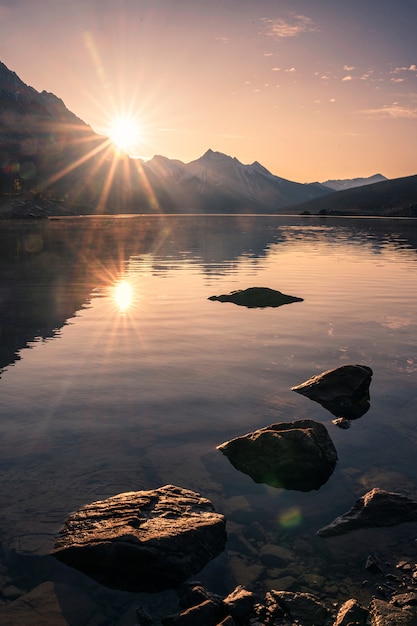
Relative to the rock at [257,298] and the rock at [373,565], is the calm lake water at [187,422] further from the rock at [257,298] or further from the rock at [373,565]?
the rock at [257,298]

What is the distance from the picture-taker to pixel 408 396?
575 inches

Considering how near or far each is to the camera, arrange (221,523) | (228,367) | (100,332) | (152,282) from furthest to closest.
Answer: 1. (152,282)
2. (100,332)
3. (228,367)
4. (221,523)

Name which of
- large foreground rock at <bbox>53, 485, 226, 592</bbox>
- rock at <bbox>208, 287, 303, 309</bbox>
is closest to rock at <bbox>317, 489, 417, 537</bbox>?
large foreground rock at <bbox>53, 485, 226, 592</bbox>

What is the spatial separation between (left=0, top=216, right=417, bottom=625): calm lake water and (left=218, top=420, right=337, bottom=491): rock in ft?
0.80

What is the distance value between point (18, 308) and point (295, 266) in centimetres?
3065

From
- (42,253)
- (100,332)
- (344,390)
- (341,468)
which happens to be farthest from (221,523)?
(42,253)

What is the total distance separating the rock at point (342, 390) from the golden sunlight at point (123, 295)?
14.5 meters

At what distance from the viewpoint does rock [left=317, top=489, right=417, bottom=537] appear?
28.3 feet

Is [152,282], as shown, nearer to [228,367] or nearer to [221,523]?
[228,367]

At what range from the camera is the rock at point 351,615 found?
642 cm

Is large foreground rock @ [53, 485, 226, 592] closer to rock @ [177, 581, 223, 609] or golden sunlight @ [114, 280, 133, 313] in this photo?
rock @ [177, 581, 223, 609]

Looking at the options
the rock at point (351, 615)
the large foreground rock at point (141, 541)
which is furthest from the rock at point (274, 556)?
the rock at point (351, 615)

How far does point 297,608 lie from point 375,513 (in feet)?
8.78

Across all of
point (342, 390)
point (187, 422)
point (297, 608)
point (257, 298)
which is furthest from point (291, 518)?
point (257, 298)
